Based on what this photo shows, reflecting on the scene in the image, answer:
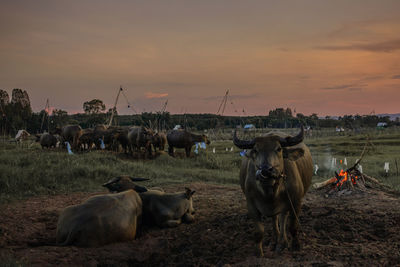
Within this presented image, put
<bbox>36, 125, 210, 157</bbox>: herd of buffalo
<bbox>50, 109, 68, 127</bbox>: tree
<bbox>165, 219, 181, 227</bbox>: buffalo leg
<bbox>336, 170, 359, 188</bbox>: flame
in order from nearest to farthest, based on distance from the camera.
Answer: <bbox>165, 219, 181, 227</bbox>: buffalo leg
<bbox>336, 170, 359, 188</bbox>: flame
<bbox>36, 125, 210, 157</bbox>: herd of buffalo
<bbox>50, 109, 68, 127</bbox>: tree

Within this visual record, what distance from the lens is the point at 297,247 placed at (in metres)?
6.11

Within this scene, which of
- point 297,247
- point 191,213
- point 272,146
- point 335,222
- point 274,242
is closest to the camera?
point 272,146

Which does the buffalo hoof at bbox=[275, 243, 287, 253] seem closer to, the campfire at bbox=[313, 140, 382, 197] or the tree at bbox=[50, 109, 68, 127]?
the campfire at bbox=[313, 140, 382, 197]

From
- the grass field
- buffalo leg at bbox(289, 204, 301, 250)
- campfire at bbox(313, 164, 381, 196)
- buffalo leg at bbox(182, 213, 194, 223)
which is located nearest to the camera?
buffalo leg at bbox(289, 204, 301, 250)

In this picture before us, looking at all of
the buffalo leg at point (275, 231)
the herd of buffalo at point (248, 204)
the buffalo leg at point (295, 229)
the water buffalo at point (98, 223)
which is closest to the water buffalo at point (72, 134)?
the herd of buffalo at point (248, 204)

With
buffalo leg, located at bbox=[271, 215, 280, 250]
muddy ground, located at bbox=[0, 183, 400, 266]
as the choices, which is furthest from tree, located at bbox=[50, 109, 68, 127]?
buffalo leg, located at bbox=[271, 215, 280, 250]

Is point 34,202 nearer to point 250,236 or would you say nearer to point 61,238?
point 61,238

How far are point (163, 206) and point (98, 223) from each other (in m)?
2.01

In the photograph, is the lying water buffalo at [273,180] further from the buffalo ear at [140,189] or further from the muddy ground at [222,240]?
the buffalo ear at [140,189]

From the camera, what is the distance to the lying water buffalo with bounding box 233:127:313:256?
5184 millimetres

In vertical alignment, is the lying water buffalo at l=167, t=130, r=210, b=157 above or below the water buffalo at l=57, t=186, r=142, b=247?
above

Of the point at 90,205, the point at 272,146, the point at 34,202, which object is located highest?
the point at 272,146

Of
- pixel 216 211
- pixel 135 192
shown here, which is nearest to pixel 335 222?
pixel 216 211

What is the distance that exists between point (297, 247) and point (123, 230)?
3496mm
